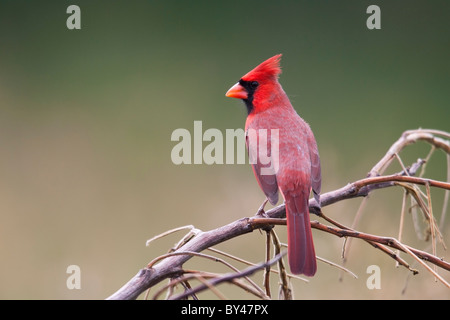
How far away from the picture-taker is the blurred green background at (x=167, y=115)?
118 inches

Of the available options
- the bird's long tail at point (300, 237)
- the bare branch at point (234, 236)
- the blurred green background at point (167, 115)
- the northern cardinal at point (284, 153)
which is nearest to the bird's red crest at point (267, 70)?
the northern cardinal at point (284, 153)

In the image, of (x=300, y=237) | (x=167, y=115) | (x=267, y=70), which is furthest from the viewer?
(x=167, y=115)

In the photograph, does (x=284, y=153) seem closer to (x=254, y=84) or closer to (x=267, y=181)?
(x=267, y=181)

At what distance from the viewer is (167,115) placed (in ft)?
13.5

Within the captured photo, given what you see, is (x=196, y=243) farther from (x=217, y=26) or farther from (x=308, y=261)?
(x=217, y=26)

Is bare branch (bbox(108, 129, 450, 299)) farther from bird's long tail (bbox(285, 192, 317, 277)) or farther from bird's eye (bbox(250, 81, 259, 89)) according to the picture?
bird's eye (bbox(250, 81, 259, 89))

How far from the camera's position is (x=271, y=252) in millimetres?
1361

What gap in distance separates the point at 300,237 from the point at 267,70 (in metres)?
0.89

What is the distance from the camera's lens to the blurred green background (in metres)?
3.01

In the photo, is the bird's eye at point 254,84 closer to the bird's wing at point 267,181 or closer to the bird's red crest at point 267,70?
the bird's red crest at point 267,70

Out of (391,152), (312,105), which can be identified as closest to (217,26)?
(312,105)

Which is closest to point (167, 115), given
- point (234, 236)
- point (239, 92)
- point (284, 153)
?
point (239, 92)

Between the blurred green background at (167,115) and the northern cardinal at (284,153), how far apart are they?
0.15 m

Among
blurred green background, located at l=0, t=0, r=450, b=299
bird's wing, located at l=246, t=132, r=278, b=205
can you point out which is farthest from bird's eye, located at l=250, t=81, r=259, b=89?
bird's wing, located at l=246, t=132, r=278, b=205
